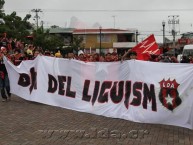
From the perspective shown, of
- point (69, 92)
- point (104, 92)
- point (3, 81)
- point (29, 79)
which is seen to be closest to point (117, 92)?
point (104, 92)

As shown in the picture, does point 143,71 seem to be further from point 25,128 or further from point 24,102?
point 24,102

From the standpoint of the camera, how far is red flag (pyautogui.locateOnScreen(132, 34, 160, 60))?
11.5 m

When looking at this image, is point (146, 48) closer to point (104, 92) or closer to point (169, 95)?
point (104, 92)

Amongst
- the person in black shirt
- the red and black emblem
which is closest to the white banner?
the red and black emblem

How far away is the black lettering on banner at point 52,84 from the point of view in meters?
12.2

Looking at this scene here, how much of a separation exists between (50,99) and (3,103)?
5.73 feet

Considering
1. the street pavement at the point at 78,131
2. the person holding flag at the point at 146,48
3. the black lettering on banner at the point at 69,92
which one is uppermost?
the person holding flag at the point at 146,48

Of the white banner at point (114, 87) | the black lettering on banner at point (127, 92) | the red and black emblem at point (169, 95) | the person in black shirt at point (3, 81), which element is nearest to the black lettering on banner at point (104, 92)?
the white banner at point (114, 87)

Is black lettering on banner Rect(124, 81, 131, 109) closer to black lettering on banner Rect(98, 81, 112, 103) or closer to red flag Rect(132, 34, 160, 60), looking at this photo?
black lettering on banner Rect(98, 81, 112, 103)

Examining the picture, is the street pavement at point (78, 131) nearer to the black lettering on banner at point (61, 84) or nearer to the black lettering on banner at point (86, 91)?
the black lettering on banner at point (86, 91)

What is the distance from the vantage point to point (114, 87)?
10289 mm

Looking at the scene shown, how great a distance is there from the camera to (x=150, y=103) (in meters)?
9.21

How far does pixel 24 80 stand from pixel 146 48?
167 inches

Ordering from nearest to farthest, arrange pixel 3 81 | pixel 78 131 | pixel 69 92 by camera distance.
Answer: pixel 78 131 → pixel 69 92 → pixel 3 81
